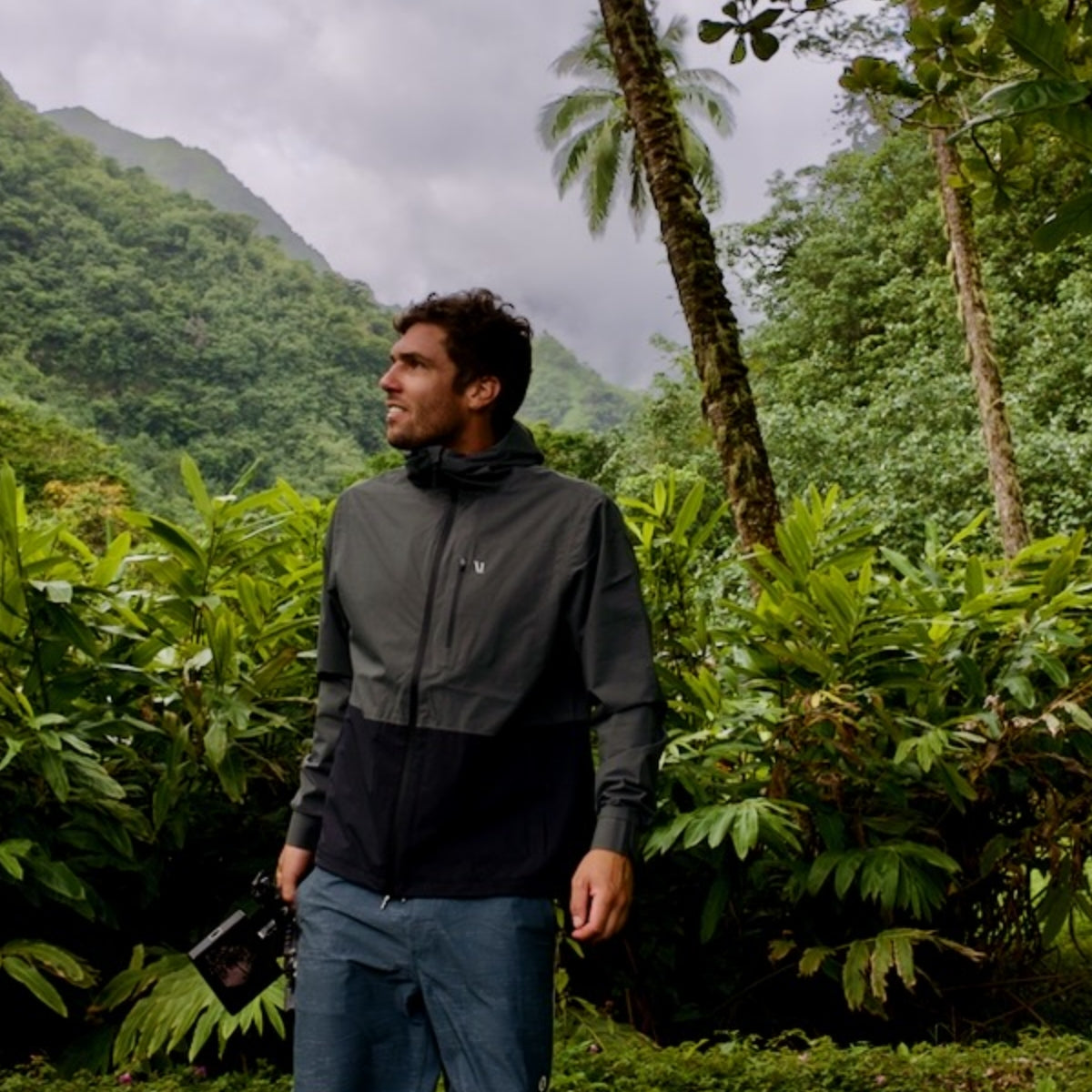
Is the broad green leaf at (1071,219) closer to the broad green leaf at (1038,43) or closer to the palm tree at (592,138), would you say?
the broad green leaf at (1038,43)

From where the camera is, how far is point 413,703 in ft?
6.34

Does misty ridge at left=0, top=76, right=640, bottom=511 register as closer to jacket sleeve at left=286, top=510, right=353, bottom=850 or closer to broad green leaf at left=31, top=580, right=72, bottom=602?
broad green leaf at left=31, top=580, right=72, bottom=602

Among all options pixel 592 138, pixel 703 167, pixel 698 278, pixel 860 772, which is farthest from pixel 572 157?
pixel 860 772

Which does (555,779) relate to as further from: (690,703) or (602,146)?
(602,146)

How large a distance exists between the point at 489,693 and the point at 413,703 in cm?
11

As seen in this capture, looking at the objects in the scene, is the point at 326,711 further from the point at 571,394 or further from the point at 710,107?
the point at 571,394

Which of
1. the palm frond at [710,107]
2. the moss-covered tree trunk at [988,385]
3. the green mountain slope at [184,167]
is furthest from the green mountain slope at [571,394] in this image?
the moss-covered tree trunk at [988,385]

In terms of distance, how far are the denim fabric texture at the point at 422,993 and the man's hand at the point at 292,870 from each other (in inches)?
5.8

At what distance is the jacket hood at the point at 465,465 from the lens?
2064mm

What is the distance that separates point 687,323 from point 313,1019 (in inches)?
178

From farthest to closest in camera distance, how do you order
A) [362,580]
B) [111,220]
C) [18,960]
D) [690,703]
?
[111,220] < [690,703] < [18,960] < [362,580]

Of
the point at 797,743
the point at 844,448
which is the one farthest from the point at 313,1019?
the point at 844,448

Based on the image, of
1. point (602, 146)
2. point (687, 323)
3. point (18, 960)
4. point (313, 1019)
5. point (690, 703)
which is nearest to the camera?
point (313, 1019)

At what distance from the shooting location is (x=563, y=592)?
197cm
